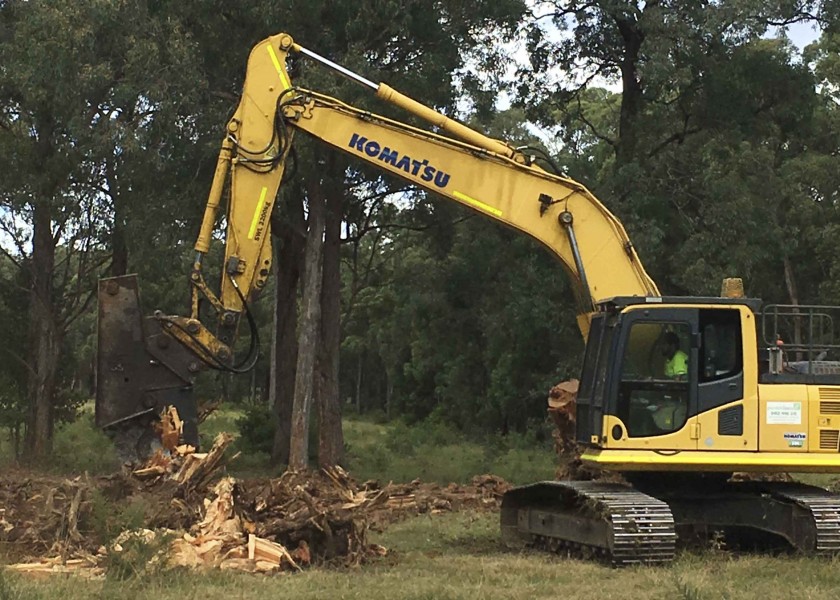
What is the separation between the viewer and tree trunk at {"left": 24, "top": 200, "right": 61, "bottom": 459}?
79.4ft

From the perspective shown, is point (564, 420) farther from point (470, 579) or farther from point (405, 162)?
point (470, 579)

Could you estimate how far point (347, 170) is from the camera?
2098 centimetres

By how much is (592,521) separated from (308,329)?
10.3 meters

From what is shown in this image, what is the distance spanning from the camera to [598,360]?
11711mm

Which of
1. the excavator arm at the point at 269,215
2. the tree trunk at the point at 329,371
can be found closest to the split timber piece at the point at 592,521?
the excavator arm at the point at 269,215

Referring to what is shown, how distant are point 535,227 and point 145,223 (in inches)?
378

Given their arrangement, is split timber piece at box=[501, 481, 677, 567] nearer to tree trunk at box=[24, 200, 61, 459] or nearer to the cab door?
the cab door

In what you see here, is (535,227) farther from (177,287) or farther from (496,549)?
(177,287)

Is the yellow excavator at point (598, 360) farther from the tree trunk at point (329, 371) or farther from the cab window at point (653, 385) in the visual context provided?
the tree trunk at point (329, 371)

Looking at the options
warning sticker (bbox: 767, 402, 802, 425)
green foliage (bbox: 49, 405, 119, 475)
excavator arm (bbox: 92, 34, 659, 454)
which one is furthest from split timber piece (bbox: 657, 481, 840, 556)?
green foliage (bbox: 49, 405, 119, 475)

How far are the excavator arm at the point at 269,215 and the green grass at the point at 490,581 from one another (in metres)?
2.91

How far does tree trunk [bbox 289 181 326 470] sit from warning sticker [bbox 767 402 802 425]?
10.7 meters

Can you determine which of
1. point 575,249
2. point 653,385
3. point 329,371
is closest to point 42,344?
point 329,371

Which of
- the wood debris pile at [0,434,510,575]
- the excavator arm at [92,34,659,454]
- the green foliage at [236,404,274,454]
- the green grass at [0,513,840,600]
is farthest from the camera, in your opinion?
the green foliage at [236,404,274,454]
